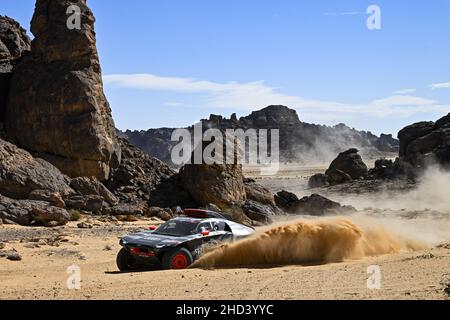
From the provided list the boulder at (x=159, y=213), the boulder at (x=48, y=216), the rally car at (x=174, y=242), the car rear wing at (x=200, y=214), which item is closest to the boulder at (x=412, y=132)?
the boulder at (x=159, y=213)

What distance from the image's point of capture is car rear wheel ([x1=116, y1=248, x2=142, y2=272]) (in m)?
13.9

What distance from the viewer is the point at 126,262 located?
1398 cm

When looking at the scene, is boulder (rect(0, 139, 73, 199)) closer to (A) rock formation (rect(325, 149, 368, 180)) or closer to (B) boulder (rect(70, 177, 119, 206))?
(B) boulder (rect(70, 177, 119, 206))

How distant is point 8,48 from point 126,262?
24826 millimetres

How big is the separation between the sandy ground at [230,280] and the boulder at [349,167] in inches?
1618

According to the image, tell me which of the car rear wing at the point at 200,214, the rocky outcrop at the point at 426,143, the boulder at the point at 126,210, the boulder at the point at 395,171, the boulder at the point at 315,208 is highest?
the rocky outcrop at the point at 426,143

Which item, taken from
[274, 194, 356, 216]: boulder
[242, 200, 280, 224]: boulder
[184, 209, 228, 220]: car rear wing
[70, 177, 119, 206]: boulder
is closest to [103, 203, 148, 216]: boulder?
[70, 177, 119, 206]: boulder

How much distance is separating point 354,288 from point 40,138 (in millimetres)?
22141

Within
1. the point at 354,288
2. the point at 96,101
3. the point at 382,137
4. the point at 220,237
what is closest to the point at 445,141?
the point at 96,101

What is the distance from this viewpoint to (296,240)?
15008 mm

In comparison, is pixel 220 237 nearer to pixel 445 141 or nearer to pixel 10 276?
pixel 10 276

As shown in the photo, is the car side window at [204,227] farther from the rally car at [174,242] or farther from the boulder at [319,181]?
the boulder at [319,181]

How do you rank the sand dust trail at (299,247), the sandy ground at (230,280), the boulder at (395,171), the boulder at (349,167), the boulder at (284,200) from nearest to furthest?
the sandy ground at (230,280) → the sand dust trail at (299,247) → the boulder at (284,200) → the boulder at (395,171) → the boulder at (349,167)

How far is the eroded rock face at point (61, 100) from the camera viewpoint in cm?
2905
